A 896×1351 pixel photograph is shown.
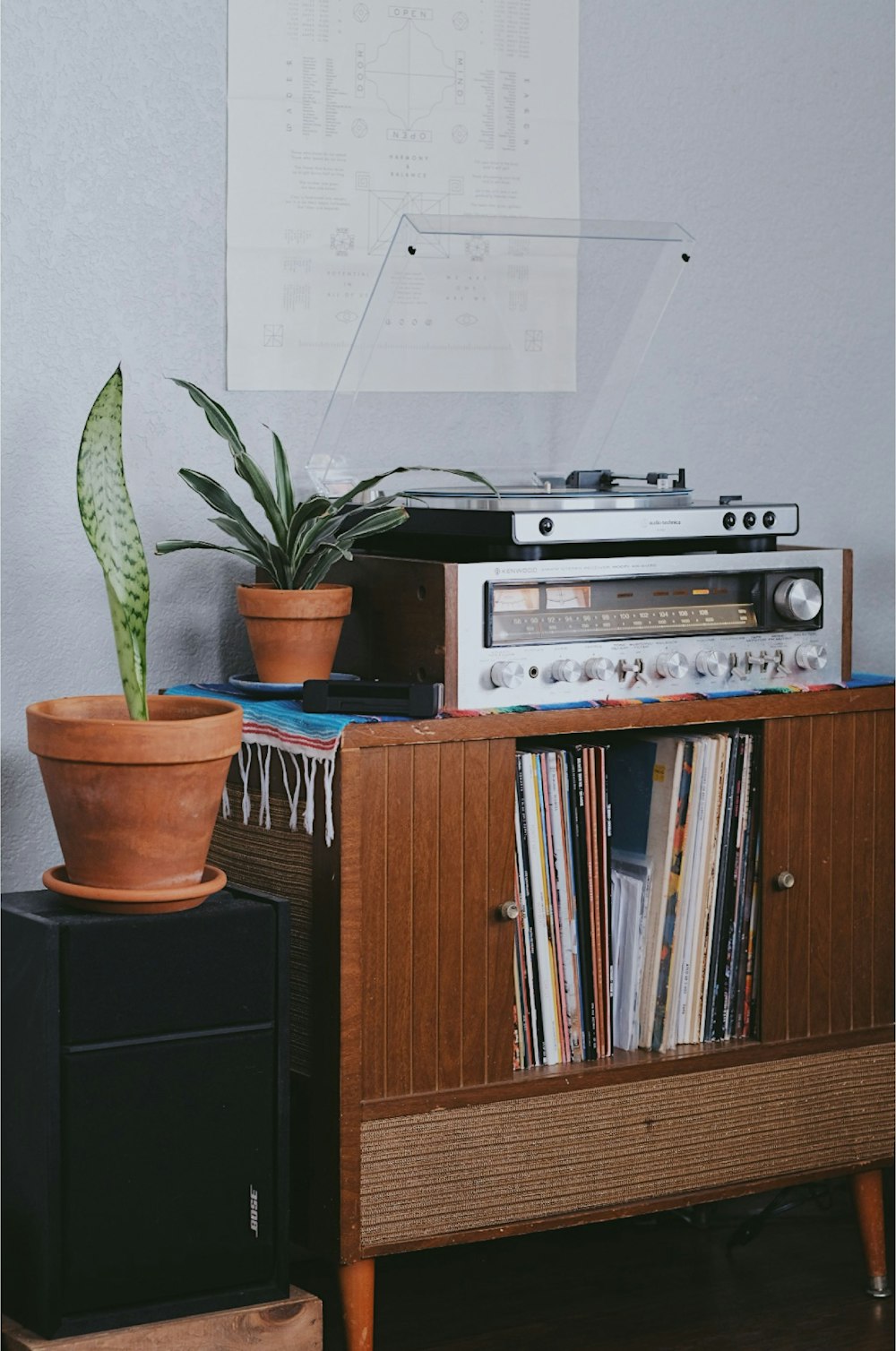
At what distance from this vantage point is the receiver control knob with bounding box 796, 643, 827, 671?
7.70 feet

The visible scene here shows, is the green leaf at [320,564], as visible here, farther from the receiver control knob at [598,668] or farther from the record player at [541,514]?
the receiver control knob at [598,668]

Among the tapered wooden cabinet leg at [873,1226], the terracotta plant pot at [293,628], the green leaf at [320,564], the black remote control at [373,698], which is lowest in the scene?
the tapered wooden cabinet leg at [873,1226]

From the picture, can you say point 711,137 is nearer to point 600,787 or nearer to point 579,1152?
point 600,787

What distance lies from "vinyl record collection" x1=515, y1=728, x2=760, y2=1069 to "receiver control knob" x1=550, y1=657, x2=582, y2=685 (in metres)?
0.11

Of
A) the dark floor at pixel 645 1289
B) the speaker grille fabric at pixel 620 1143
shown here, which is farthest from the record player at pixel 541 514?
the dark floor at pixel 645 1289

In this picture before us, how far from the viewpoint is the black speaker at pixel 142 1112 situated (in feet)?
6.01

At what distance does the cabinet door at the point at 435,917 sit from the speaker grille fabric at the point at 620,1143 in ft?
0.22

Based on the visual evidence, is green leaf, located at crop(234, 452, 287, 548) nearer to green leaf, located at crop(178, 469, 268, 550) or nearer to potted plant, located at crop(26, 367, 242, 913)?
green leaf, located at crop(178, 469, 268, 550)

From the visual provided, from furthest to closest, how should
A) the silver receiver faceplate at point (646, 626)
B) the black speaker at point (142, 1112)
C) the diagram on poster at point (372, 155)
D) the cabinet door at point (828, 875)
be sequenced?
the diagram on poster at point (372, 155), the cabinet door at point (828, 875), the silver receiver faceplate at point (646, 626), the black speaker at point (142, 1112)

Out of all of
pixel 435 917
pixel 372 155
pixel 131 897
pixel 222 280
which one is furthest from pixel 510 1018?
pixel 372 155

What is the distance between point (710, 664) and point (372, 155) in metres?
0.87

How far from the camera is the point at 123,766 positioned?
1.85 metres

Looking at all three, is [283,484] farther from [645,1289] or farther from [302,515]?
[645,1289]

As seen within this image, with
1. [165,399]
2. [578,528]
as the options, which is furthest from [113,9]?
[578,528]
